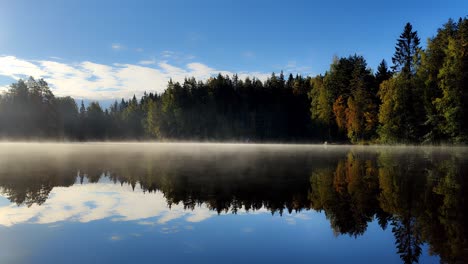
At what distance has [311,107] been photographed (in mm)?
106312

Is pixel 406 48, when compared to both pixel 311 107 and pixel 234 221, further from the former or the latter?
pixel 234 221

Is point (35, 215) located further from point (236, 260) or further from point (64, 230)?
point (236, 260)

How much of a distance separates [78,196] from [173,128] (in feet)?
368

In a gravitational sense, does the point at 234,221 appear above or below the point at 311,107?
below

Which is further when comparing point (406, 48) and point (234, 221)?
point (406, 48)

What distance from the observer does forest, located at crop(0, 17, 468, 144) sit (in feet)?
193

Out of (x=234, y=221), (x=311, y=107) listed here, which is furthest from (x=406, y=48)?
(x=234, y=221)

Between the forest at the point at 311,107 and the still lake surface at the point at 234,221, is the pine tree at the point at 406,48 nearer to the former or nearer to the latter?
the forest at the point at 311,107

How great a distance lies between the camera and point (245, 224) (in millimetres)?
10148

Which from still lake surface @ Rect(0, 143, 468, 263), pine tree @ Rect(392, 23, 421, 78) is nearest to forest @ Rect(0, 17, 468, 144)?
pine tree @ Rect(392, 23, 421, 78)

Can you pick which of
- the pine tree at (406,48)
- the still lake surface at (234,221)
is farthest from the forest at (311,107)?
the still lake surface at (234,221)

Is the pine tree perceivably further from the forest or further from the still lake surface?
the still lake surface

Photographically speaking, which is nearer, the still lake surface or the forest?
the still lake surface

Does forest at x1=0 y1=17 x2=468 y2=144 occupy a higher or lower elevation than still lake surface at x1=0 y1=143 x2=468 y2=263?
higher
